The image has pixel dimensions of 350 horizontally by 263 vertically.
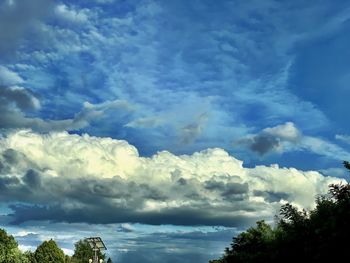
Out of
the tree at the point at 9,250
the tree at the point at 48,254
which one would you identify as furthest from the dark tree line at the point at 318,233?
the tree at the point at 48,254

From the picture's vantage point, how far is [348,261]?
43.0 m

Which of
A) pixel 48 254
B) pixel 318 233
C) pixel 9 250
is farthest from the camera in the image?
pixel 48 254

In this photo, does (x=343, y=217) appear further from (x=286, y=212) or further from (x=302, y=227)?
(x=286, y=212)

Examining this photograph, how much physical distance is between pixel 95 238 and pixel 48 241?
61358 mm

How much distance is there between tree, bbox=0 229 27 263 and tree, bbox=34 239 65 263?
2605 centimetres

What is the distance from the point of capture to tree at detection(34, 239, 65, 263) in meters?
161

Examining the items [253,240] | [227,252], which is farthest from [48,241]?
[253,240]

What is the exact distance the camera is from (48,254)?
161 m

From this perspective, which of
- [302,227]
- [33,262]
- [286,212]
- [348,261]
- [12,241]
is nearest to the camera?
[348,261]

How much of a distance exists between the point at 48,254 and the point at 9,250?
31380 millimetres

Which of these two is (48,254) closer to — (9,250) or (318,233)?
(9,250)

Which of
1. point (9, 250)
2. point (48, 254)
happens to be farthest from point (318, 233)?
point (48, 254)

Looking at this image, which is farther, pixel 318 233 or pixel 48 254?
pixel 48 254

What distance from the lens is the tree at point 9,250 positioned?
129375 mm
